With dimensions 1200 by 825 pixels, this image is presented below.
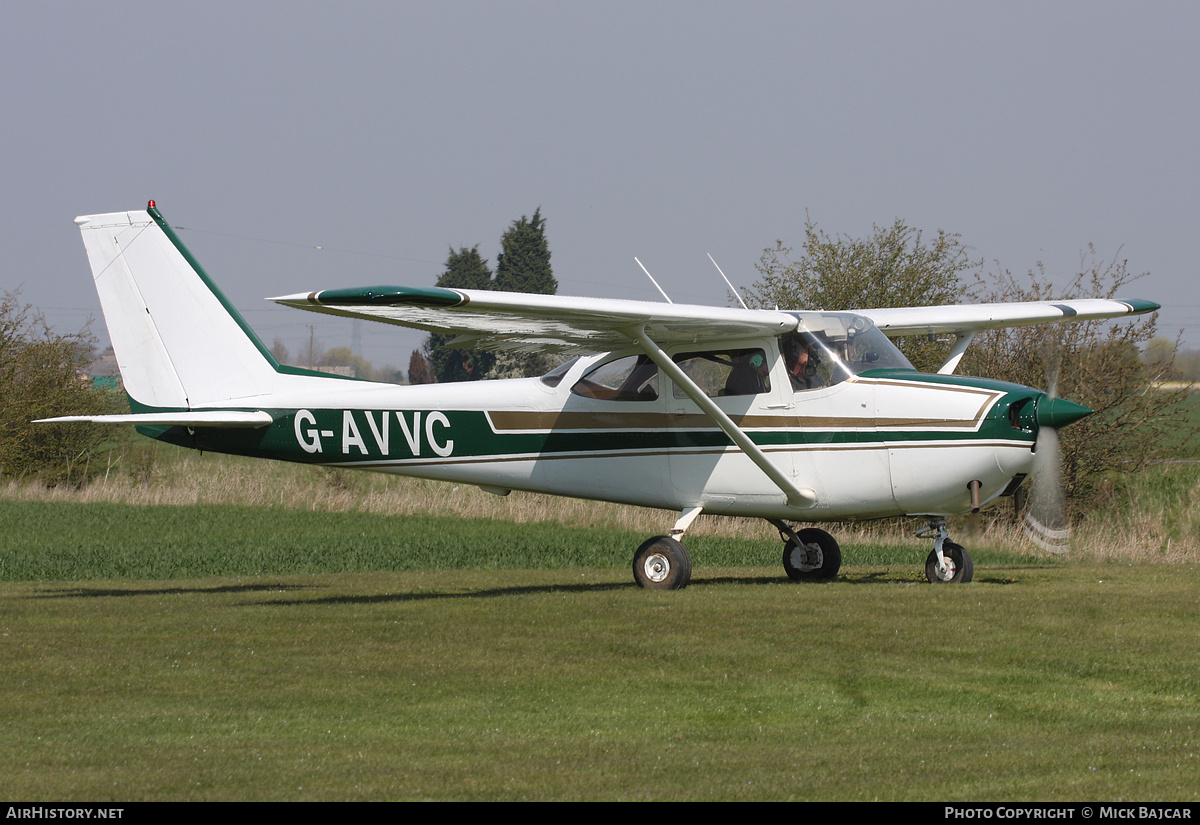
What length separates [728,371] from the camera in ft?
41.8

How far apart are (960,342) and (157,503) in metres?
22.7

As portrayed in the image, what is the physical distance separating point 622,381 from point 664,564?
1.98 meters

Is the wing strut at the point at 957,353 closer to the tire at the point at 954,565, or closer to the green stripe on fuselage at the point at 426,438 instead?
the tire at the point at 954,565

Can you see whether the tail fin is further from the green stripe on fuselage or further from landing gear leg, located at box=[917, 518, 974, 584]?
landing gear leg, located at box=[917, 518, 974, 584]

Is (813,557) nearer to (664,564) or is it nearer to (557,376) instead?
(664,564)

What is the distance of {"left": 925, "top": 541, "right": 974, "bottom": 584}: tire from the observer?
12.5 m

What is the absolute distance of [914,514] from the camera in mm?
12352

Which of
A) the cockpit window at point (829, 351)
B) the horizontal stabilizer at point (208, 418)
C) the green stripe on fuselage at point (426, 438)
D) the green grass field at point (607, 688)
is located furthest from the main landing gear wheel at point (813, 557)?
the horizontal stabilizer at point (208, 418)

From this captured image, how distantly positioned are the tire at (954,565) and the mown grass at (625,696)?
66 centimetres

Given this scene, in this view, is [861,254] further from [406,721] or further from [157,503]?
[406,721]

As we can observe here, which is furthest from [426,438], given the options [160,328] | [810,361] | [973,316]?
[973,316]

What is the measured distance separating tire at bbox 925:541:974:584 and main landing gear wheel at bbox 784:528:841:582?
1.40m

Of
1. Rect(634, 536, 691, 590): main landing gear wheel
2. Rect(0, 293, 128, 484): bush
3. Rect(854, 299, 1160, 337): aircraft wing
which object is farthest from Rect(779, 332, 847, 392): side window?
Rect(0, 293, 128, 484): bush

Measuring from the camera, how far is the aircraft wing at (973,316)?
46.6 ft
